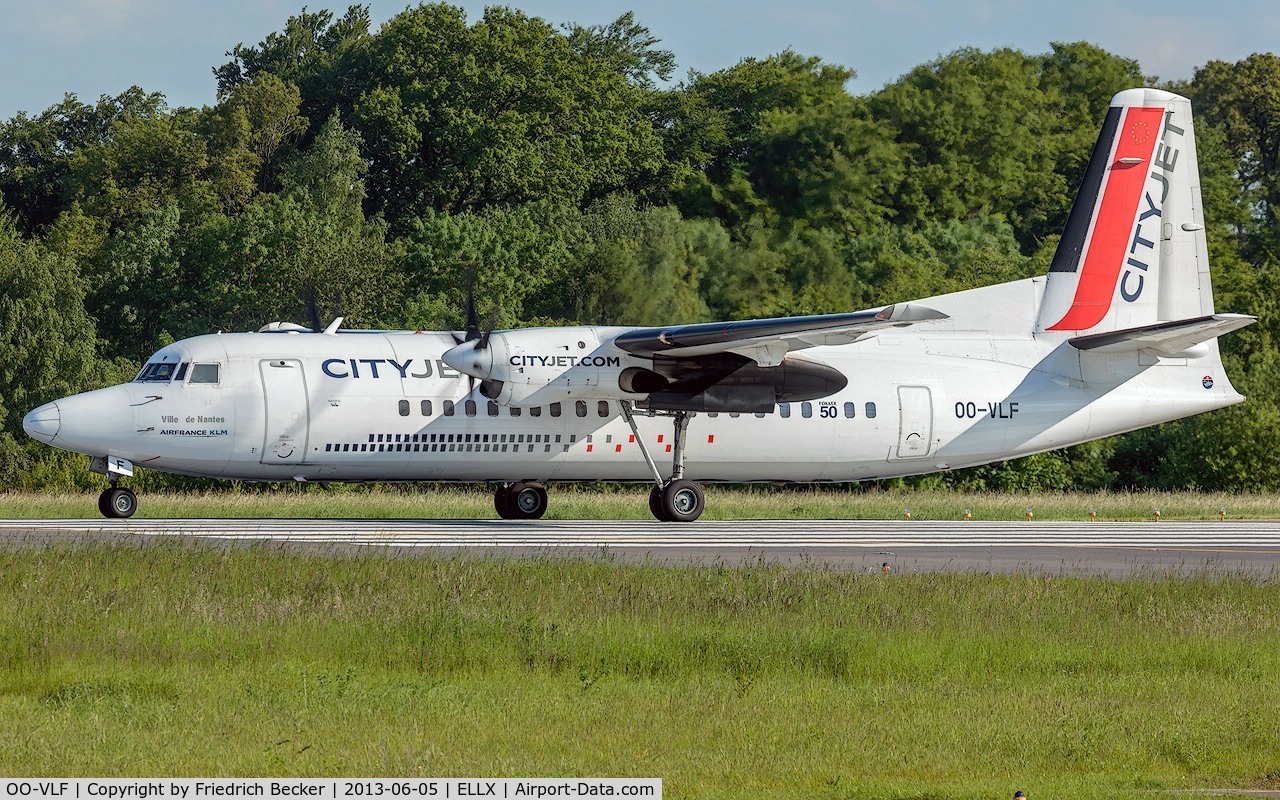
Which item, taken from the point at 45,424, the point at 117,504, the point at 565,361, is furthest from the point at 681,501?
the point at 45,424

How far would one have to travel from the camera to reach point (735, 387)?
2478cm

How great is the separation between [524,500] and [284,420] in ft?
15.6

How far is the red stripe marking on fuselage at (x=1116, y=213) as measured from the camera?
93.4 feet

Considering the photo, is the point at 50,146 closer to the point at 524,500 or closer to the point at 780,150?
the point at 780,150

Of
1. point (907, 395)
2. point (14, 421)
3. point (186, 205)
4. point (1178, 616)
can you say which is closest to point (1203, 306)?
point (907, 395)

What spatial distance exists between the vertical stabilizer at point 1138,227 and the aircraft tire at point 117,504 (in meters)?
16.7

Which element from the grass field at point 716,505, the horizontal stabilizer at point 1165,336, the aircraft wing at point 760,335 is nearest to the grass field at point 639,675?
the aircraft wing at point 760,335

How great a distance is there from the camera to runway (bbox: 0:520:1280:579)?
18672 millimetres

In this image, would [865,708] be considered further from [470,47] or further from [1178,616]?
[470,47]

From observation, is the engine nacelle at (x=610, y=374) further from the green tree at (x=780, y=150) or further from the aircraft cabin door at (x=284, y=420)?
the green tree at (x=780, y=150)

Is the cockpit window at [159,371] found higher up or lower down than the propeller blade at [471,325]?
lower down

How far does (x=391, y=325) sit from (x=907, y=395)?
81.9 ft

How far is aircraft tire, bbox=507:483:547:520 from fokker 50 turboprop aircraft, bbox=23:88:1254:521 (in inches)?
1.5

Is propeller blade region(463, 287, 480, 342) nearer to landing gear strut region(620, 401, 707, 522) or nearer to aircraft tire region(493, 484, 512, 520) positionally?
landing gear strut region(620, 401, 707, 522)
